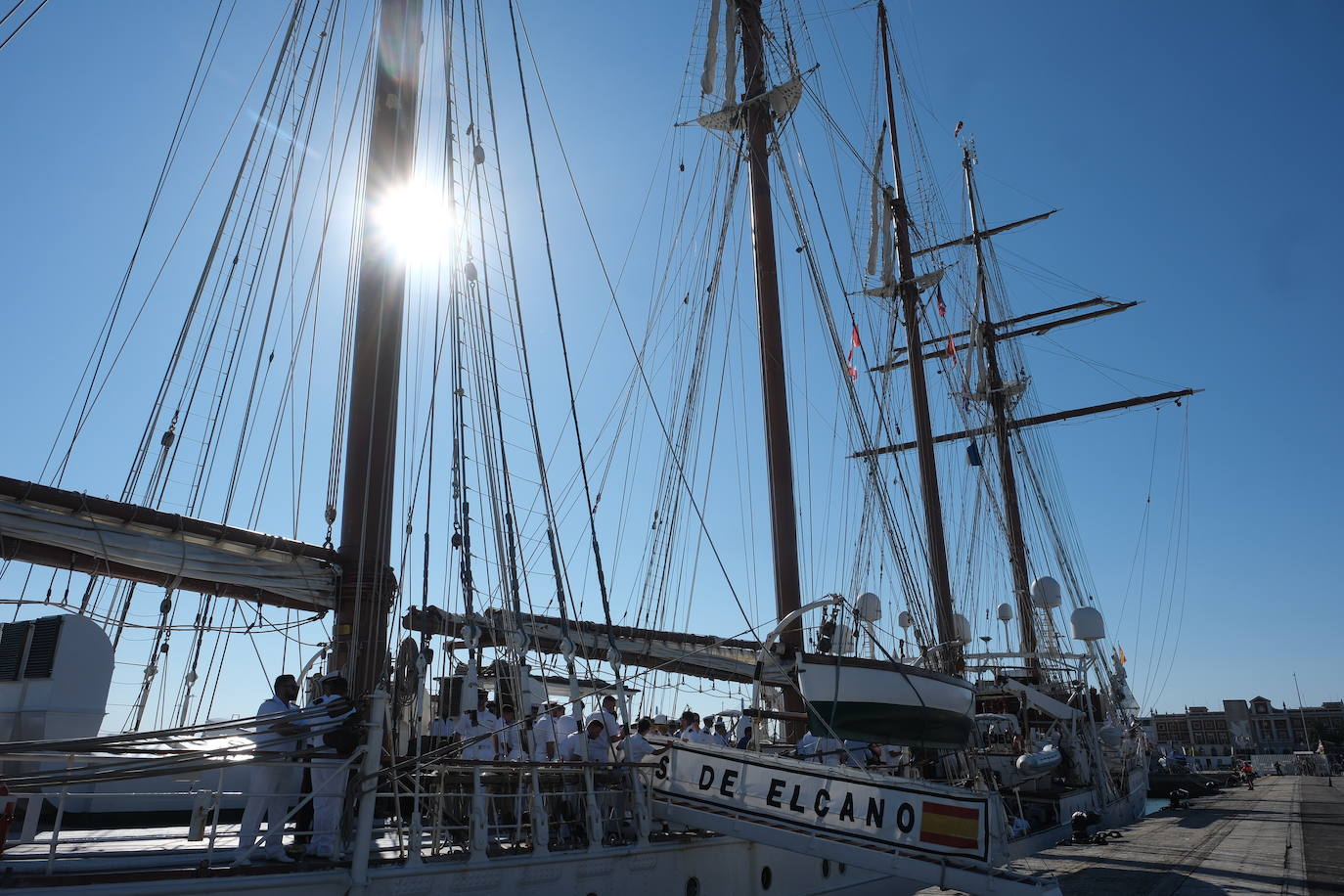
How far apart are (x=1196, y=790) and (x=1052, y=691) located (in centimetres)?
1236

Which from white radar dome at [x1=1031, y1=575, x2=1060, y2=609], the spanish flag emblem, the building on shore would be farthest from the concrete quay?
the building on shore

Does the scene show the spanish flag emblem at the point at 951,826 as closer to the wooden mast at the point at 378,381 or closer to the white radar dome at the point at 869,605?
the wooden mast at the point at 378,381

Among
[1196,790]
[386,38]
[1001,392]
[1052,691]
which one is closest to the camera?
[386,38]

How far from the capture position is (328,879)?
23.9ft

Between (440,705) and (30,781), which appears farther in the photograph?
(440,705)

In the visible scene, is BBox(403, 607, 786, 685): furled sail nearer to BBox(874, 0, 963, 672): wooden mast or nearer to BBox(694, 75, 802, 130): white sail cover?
BBox(874, 0, 963, 672): wooden mast

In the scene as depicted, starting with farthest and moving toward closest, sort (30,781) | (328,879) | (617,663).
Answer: (617,663)
(328,879)
(30,781)

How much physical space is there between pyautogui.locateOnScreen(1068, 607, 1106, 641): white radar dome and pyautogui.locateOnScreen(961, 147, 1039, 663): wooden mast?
6286mm

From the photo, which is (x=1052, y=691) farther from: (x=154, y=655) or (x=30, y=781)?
(x=30, y=781)

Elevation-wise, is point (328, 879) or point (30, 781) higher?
point (30, 781)

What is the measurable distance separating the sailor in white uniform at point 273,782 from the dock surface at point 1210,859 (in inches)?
282

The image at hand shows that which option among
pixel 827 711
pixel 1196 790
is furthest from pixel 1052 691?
pixel 827 711

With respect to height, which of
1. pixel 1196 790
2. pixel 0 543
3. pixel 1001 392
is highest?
pixel 1001 392

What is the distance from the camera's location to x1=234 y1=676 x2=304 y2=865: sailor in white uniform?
7456 millimetres
